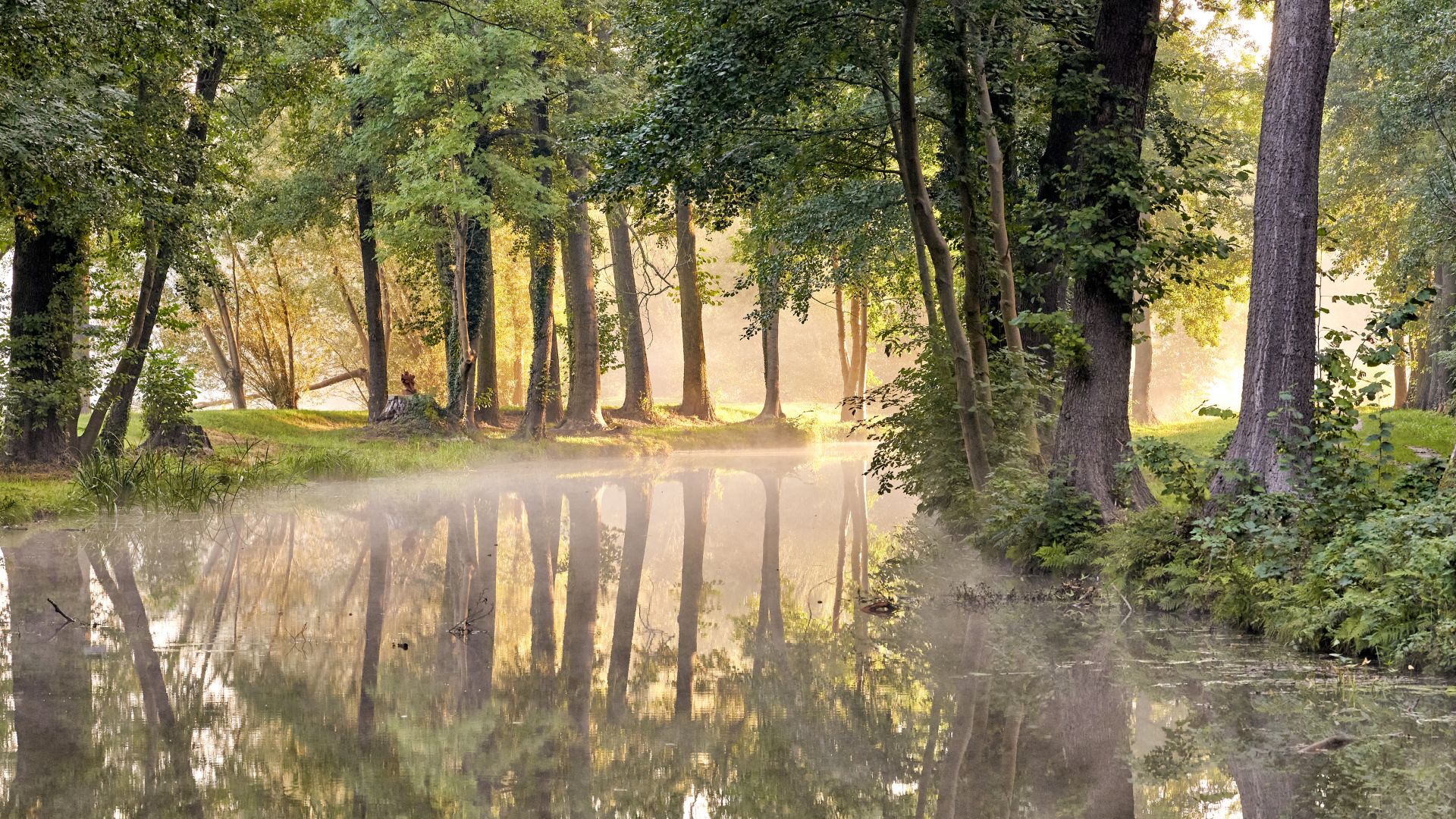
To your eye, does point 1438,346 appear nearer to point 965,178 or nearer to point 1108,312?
point 1108,312

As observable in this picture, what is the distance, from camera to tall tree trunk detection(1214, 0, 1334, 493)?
28.1 feet

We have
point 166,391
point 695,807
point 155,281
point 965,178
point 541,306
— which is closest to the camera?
point 695,807

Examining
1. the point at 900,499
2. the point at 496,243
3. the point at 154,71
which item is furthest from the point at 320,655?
the point at 496,243

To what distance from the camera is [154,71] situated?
14.3 metres

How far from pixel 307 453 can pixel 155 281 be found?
4601 mm

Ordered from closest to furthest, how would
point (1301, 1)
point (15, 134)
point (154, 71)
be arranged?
point (1301, 1) < point (15, 134) < point (154, 71)

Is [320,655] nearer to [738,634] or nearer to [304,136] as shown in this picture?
[738,634]

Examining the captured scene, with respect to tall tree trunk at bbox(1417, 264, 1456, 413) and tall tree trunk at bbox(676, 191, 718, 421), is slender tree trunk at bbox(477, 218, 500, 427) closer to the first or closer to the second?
tall tree trunk at bbox(676, 191, 718, 421)

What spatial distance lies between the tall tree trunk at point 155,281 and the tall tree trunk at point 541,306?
A: 28.7 ft

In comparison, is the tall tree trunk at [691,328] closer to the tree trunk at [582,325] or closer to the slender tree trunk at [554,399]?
the tree trunk at [582,325]

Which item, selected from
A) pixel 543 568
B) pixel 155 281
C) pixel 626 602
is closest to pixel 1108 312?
pixel 626 602

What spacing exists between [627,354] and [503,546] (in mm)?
18233

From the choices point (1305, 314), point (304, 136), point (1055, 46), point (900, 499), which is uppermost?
point (304, 136)

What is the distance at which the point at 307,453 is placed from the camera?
20141mm
